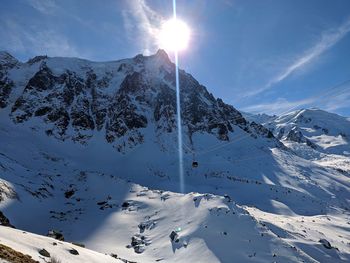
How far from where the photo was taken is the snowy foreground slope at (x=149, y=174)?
34000mm

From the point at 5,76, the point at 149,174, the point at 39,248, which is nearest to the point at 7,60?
the point at 5,76

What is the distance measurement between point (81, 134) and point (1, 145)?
2294 cm

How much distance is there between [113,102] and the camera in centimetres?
10431

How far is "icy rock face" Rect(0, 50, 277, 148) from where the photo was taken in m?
92.6

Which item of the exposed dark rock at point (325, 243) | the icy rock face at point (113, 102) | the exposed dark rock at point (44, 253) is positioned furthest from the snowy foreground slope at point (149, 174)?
the exposed dark rock at point (44, 253)

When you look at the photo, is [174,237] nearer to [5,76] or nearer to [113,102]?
[113,102]

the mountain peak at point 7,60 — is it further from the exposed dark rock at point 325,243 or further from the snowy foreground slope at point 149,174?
the exposed dark rock at point 325,243

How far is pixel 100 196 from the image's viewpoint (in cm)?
5306

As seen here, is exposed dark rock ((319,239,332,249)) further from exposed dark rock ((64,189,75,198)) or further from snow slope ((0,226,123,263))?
exposed dark rock ((64,189,75,198))

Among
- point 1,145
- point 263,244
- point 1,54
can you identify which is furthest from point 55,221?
point 1,54

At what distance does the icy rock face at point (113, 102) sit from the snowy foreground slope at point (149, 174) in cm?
40

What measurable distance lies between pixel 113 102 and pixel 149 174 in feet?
116

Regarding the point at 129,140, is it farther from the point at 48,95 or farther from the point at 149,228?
the point at 149,228

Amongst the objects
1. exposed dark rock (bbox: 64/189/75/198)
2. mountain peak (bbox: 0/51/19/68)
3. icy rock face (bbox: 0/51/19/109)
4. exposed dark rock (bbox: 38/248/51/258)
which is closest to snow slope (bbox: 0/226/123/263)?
exposed dark rock (bbox: 38/248/51/258)
